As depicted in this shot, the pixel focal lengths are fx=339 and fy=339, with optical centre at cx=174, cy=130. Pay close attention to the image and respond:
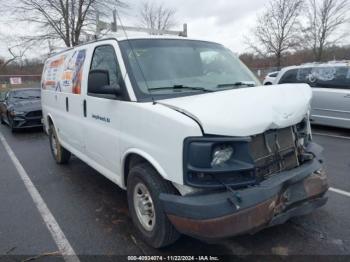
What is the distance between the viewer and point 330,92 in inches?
350

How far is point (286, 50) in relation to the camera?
1068 inches

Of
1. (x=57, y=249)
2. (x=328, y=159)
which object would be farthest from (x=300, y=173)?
(x=328, y=159)

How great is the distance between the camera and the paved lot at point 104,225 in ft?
11.1

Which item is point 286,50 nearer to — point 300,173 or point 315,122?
point 315,122

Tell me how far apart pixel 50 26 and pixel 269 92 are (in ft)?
71.5

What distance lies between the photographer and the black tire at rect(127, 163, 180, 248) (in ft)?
10.2

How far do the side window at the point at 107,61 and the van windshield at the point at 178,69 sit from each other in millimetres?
192

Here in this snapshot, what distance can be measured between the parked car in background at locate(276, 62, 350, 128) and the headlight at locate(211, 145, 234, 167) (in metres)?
6.92

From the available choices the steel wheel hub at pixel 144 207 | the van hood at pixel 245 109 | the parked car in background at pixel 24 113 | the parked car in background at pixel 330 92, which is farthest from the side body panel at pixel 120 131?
the parked car in background at pixel 330 92

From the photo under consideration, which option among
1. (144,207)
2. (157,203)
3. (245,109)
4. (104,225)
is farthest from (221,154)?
(104,225)

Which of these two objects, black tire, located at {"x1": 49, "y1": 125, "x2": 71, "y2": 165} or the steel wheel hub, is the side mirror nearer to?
the steel wheel hub

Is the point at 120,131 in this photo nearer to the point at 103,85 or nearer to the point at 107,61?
the point at 103,85

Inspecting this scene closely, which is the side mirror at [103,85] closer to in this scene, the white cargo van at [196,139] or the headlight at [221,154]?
the white cargo van at [196,139]

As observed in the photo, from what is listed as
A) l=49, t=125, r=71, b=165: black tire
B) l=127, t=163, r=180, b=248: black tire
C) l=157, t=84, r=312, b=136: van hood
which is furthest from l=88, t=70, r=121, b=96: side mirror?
l=49, t=125, r=71, b=165: black tire
